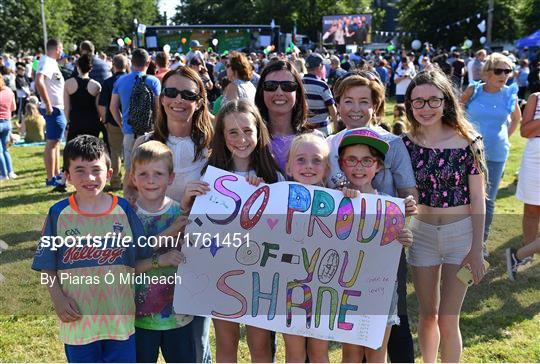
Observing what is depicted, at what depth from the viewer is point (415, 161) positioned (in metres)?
2.85

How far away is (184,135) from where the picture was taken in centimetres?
292

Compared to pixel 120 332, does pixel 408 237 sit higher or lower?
higher

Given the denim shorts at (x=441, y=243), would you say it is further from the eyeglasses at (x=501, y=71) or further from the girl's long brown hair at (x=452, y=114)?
the eyeglasses at (x=501, y=71)

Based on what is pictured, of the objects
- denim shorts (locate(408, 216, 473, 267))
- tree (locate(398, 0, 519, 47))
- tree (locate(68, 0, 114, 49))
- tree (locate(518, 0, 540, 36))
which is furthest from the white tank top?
tree (locate(68, 0, 114, 49))

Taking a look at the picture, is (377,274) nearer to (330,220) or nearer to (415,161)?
(330,220)

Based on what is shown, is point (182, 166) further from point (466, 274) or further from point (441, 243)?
point (466, 274)

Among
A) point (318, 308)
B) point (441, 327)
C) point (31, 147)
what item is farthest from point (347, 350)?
point (31, 147)

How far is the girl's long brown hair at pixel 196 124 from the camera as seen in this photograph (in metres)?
2.88

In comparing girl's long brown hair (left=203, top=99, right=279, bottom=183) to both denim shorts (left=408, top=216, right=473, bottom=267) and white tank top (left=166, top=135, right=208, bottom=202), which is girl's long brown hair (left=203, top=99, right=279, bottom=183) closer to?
white tank top (left=166, top=135, right=208, bottom=202)

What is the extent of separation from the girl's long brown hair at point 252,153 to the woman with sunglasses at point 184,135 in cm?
15

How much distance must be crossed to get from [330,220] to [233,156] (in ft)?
1.97

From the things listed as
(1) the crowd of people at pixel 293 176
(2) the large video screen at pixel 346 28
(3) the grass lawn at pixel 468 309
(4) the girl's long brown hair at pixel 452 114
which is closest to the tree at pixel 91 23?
(2) the large video screen at pixel 346 28

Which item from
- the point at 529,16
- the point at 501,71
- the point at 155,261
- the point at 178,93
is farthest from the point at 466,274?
the point at 529,16

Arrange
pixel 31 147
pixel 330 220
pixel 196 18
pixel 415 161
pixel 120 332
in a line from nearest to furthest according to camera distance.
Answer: pixel 120 332
pixel 330 220
pixel 415 161
pixel 31 147
pixel 196 18
